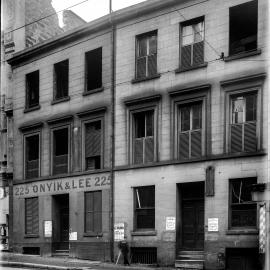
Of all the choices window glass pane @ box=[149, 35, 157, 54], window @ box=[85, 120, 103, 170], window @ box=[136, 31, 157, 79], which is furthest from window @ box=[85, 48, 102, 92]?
window glass pane @ box=[149, 35, 157, 54]

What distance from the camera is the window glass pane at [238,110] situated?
1789 cm

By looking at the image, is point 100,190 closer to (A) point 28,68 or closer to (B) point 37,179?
(B) point 37,179

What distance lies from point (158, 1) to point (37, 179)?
10895 mm

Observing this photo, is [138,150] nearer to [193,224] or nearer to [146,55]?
[193,224]

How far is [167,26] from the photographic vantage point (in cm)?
2009

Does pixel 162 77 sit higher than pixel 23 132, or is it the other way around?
pixel 162 77

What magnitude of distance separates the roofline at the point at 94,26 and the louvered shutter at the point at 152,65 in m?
1.98

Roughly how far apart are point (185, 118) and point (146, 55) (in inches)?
139

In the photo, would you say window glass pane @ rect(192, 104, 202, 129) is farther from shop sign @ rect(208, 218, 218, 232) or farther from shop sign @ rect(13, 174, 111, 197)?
shop sign @ rect(13, 174, 111, 197)

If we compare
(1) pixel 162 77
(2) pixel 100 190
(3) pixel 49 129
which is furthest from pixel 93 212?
(1) pixel 162 77

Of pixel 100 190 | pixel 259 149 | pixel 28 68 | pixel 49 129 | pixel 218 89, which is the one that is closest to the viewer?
pixel 259 149

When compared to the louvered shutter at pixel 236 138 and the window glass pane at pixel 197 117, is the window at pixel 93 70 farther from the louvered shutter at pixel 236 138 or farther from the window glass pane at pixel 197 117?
the louvered shutter at pixel 236 138

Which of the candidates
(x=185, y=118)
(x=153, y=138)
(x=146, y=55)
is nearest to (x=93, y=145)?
(x=153, y=138)

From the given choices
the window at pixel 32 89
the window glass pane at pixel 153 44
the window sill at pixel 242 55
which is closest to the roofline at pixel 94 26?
the window at pixel 32 89
